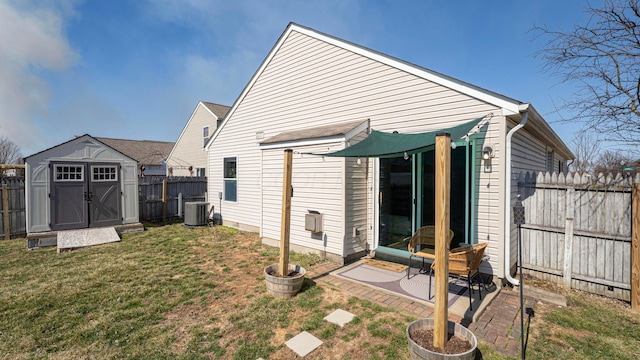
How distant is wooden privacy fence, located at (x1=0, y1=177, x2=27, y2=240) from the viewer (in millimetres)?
7973

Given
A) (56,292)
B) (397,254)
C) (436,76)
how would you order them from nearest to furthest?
(56,292), (436,76), (397,254)

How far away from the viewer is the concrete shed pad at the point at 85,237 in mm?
7199

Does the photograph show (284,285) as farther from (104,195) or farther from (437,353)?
(104,195)

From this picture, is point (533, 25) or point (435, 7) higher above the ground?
point (435, 7)

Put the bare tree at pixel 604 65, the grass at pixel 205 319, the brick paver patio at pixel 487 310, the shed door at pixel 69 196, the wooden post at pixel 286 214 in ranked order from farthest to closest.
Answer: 1. the shed door at pixel 69 196
2. the wooden post at pixel 286 214
3. the bare tree at pixel 604 65
4. the brick paver patio at pixel 487 310
5. the grass at pixel 205 319

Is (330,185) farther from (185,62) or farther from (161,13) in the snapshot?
(185,62)

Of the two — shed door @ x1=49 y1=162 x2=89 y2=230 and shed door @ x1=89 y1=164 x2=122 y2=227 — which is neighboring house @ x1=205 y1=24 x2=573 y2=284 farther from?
shed door @ x1=49 y1=162 x2=89 y2=230

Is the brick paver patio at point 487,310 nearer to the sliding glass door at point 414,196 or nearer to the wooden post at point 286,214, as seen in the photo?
the wooden post at point 286,214

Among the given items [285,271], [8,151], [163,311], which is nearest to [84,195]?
[163,311]

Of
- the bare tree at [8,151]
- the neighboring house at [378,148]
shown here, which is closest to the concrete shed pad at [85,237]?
the neighboring house at [378,148]

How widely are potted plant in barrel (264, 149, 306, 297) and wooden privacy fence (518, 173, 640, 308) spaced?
4.36m

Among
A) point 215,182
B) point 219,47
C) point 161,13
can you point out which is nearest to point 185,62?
point 219,47

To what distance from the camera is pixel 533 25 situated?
453 centimetres

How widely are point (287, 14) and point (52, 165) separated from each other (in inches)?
334
